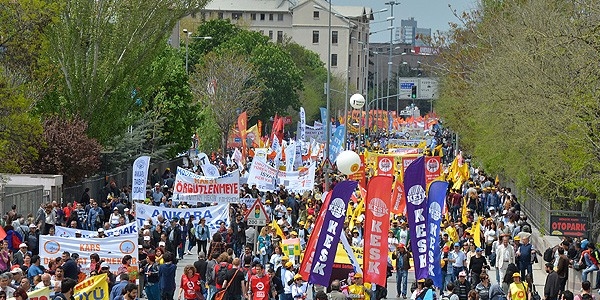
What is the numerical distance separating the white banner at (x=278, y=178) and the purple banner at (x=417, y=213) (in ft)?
57.4

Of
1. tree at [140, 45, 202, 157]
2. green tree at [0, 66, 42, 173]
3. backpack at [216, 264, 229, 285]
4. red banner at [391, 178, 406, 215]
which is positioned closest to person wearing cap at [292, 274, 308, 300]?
backpack at [216, 264, 229, 285]

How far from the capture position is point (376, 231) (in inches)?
802

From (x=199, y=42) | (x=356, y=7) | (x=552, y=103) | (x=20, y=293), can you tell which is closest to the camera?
(x=20, y=293)

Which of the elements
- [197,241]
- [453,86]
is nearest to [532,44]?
[197,241]

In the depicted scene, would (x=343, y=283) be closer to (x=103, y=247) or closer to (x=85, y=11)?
(x=103, y=247)

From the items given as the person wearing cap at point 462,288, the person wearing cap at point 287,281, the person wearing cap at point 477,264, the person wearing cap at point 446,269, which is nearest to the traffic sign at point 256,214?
the person wearing cap at point 446,269

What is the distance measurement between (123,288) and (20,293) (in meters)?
2.52

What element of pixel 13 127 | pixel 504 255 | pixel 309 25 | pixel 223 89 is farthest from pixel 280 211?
pixel 309 25

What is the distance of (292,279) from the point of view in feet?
71.5

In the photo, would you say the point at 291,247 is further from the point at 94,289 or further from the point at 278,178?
the point at 278,178

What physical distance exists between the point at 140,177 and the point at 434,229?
44.2 feet

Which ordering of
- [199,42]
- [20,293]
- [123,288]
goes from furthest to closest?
1. [199,42]
2. [123,288]
3. [20,293]

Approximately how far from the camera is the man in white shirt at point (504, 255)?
25.8 meters

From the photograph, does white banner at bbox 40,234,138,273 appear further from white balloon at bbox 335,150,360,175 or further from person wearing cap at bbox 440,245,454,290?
white balloon at bbox 335,150,360,175
